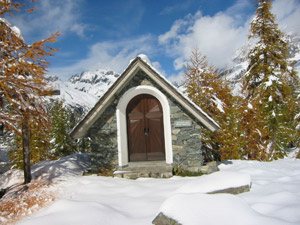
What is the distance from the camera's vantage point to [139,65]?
634 centimetres

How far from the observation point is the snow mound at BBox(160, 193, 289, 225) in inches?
90.1

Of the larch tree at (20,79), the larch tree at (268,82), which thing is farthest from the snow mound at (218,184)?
the larch tree at (268,82)

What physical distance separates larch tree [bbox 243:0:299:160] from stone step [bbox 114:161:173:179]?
6755 millimetres

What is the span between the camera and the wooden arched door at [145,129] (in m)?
6.91

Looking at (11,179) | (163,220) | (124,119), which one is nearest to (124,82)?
(124,119)

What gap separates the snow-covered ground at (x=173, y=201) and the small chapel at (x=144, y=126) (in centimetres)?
81

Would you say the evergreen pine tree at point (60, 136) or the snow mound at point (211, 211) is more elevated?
the evergreen pine tree at point (60, 136)

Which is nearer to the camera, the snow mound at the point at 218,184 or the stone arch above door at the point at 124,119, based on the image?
the snow mound at the point at 218,184

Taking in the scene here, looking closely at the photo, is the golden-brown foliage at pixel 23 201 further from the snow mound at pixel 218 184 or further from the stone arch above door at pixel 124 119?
the snow mound at pixel 218 184

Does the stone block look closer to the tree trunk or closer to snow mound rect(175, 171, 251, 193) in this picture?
snow mound rect(175, 171, 251, 193)

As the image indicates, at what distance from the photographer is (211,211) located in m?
2.50

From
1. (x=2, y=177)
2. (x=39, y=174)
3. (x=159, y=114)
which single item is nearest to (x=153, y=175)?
(x=159, y=114)

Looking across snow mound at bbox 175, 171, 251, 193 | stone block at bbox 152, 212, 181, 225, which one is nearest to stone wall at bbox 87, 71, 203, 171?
snow mound at bbox 175, 171, 251, 193

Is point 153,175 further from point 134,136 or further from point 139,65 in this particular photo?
point 139,65
